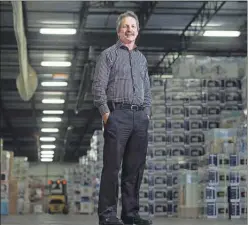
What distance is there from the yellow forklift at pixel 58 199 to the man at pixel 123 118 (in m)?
23.4

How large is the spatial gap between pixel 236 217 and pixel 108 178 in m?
9.79

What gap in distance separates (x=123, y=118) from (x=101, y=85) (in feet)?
1.01

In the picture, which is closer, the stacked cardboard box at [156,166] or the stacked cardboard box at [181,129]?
the stacked cardboard box at [181,129]

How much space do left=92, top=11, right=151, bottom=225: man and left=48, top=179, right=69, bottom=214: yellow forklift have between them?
2336 cm

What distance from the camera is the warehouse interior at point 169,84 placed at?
14.7 meters

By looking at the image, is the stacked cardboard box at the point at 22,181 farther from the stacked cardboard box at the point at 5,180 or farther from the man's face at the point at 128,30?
the man's face at the point at 128,30

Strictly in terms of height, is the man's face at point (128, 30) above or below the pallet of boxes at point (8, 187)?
above

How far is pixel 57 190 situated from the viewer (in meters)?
32.5

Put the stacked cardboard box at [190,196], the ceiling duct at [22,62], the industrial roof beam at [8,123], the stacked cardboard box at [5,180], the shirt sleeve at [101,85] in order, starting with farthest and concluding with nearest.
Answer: the industrial roof beam at [8,123], the stacked cardboard box at [5,180], the stacked cardboard box at [190,196], the ceiling duct at [22,62], the shirt sleeve at [101,85]

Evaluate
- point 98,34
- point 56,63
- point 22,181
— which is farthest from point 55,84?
point 98,34

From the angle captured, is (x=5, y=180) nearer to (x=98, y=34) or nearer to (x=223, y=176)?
(x=98, y=34)

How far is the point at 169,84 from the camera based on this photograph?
53.0ft

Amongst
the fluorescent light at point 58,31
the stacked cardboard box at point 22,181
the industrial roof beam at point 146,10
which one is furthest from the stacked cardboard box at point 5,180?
the industrial roof beam at point 146,10

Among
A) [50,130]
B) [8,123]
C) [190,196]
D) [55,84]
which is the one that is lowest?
[190,196]
